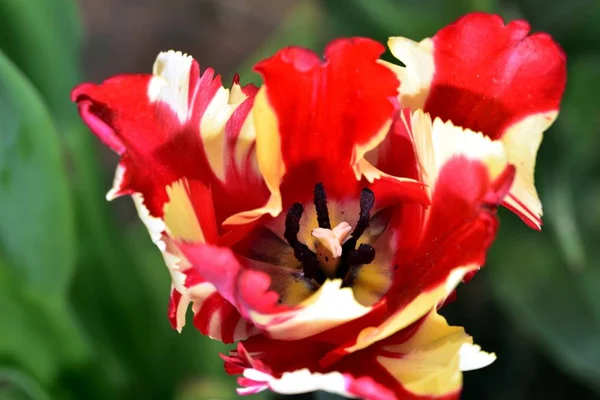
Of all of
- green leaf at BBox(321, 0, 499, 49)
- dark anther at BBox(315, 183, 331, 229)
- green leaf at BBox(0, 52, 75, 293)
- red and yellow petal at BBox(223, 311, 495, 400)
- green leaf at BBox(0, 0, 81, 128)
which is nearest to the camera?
red and yellow petal at BBox(223, 311, 495, 400)

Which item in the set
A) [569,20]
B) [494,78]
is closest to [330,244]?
[494,78]

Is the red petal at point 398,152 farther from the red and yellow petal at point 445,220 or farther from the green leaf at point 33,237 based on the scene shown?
the green leaf at point 33,237

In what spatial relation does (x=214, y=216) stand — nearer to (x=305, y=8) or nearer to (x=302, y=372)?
(x=302, y=372)

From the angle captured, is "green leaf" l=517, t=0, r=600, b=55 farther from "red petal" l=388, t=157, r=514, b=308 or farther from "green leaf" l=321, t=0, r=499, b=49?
"red petal" l=388, t=157, r=514, b=308

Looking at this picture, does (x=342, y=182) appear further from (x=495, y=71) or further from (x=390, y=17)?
(x=390, y=17)

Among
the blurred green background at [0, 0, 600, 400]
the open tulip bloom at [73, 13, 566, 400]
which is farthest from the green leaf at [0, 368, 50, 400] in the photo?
the open tulip bloom at [73, 13, 566, 400]

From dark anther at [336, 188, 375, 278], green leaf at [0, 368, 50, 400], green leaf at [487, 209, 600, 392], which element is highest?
dark anther at [336, 188, 375, 278]

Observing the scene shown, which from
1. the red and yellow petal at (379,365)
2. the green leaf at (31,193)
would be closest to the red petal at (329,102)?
the red and yellow petal at (379,365)
